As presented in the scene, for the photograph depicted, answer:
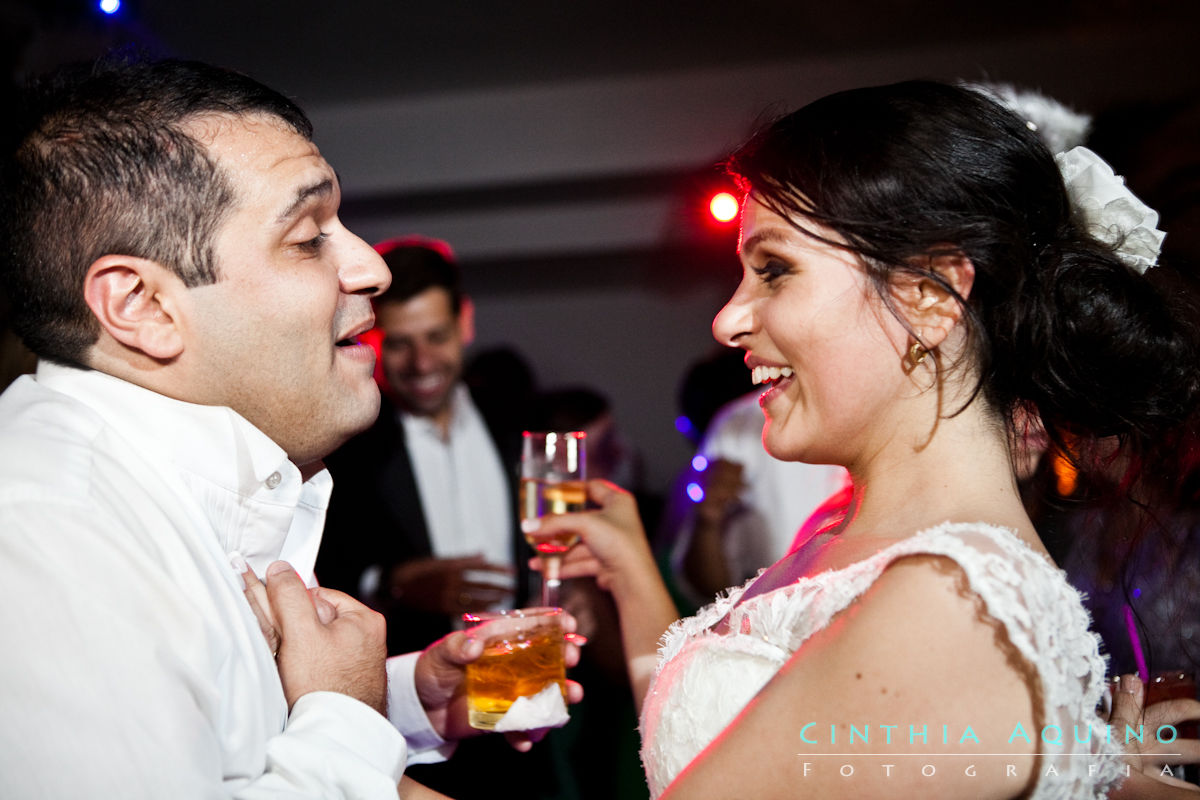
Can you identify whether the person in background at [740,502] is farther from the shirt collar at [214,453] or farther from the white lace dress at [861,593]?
the shirt collar at [214,453]

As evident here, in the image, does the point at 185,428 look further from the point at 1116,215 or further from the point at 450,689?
the point at 1116,215

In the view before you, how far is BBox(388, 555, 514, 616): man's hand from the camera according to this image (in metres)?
3.10

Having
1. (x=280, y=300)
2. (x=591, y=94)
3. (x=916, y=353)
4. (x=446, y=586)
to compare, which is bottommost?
(x=446, y=586)

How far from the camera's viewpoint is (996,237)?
1382 mm

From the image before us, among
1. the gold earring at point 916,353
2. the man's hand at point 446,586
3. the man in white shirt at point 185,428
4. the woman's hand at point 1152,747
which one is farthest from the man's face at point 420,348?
the woman's hand at point 1152,747

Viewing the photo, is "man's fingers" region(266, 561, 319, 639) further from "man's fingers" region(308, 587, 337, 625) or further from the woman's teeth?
the woman's teeth

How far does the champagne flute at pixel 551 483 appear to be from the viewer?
221 cm

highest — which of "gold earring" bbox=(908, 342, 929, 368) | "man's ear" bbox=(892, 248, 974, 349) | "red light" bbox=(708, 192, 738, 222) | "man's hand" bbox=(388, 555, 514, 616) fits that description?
"red light" bbox=(708, 192, 738, 222)

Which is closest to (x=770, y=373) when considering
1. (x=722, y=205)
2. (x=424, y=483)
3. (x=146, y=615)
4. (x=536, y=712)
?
(x=536, y=712)

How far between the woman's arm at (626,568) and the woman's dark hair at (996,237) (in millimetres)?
851

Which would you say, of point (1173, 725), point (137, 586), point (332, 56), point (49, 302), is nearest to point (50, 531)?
point (137, 586)

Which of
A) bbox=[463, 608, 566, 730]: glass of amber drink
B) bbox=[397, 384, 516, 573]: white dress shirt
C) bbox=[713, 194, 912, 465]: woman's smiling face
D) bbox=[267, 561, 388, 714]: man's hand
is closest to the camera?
bbox=[267, 561, 388, 714]: man's hand

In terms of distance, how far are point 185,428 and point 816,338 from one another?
0.97 metres

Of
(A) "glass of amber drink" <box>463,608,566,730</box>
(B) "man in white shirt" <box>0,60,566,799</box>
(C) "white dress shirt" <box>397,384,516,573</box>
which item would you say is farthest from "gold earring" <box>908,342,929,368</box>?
(C) "white dress shirt" <box>397,384,516,573</box>
